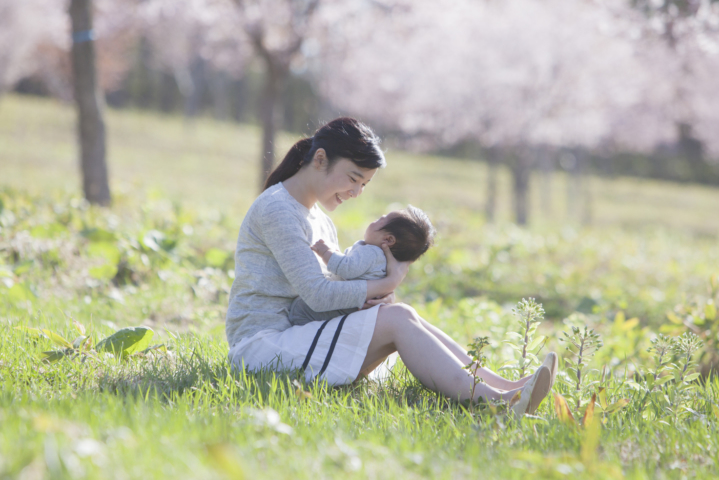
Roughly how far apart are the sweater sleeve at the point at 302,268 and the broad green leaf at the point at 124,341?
72 cm

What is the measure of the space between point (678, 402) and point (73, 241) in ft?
14.0

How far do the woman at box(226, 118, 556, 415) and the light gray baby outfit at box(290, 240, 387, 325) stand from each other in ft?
0.15

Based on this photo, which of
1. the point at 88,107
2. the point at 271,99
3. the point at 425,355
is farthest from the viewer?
the point at 271,99

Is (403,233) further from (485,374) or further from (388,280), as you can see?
(485,374)

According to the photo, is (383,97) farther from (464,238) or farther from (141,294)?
(141,294)

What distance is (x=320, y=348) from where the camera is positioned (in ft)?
7.95

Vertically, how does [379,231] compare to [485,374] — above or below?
above

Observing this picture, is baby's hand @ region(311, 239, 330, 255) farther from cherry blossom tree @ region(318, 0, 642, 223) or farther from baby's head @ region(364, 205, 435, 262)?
cherry blossom tree @ region(318, 0, 642, 223)

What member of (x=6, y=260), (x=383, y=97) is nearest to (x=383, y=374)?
(x=6, y=260)

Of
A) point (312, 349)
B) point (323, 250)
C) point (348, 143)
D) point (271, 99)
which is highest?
point (271, 99)

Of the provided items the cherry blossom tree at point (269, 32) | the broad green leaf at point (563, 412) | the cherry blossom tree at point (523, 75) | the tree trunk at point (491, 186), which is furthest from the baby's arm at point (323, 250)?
the tree trunk at point (491, 186)

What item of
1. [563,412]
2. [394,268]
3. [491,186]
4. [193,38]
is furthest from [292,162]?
[193,38]

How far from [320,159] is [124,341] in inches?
46.4

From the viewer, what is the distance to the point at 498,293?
577 cm
